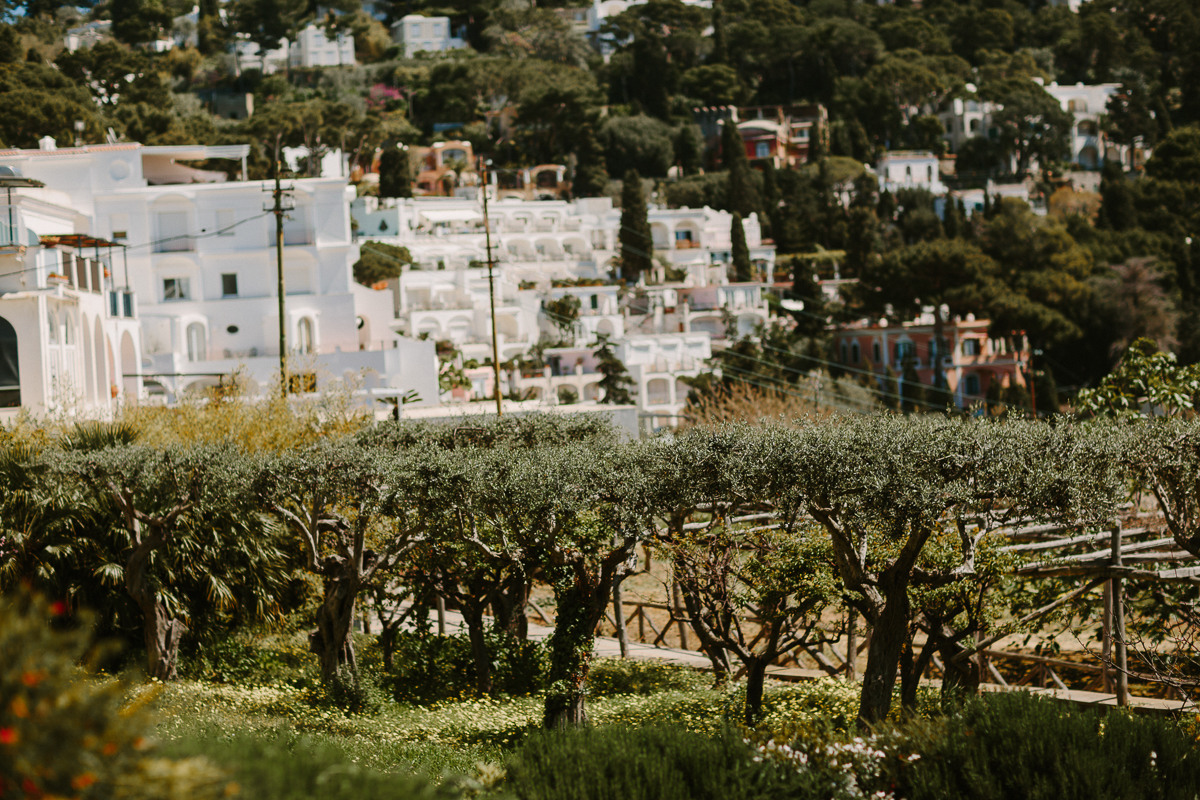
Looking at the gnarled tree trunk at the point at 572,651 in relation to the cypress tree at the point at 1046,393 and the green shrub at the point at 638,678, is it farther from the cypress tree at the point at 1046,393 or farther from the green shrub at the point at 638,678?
the cypress tree at the point at 1046,393

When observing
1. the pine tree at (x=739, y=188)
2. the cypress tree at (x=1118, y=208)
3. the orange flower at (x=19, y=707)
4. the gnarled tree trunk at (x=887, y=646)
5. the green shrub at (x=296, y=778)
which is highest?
the pine tree at (x=739, y=188)

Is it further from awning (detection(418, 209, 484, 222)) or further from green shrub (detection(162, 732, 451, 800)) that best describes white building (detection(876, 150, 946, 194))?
green shrub (detection(162, 732, 451, 800))

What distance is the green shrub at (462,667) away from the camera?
15.7m

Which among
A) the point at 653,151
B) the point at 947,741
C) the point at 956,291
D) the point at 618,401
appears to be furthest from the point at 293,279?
the point at 653,151

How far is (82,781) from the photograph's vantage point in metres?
3.38

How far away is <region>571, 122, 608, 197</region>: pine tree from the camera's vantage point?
96.7m

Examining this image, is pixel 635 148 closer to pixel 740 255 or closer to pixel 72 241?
pixel 740 255

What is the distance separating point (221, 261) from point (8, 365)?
1833 centimetres

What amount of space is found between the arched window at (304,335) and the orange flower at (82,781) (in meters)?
42.0

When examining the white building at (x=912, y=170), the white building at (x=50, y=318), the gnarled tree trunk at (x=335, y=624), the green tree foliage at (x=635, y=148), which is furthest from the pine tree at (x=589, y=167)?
the gnarled tree trunk at (x=335, y=624)

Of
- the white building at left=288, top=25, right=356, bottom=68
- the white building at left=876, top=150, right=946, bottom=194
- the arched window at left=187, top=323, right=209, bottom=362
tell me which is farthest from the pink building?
the white building at left=288, top=25, right=356, bottom=68

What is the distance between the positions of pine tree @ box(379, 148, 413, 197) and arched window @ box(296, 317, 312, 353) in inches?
1627

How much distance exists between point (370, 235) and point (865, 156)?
177 feet

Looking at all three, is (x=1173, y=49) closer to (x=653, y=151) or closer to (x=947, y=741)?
(x=653, y=151)
